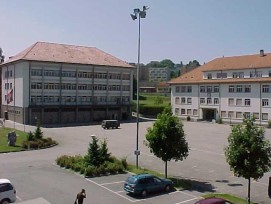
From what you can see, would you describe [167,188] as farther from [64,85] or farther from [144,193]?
[64,85]

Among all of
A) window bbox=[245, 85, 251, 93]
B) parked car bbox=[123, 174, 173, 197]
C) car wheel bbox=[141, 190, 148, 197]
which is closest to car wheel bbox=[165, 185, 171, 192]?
parked car bbox=[123, 174, 173, 197]

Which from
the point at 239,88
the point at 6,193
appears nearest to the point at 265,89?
the point at 239,88

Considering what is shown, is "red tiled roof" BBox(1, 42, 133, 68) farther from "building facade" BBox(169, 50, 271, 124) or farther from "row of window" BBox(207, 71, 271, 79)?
"row of window" BBox(207, 71, 271, 79)

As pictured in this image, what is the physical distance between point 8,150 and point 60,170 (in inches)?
422

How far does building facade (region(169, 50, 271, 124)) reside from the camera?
6475 cm

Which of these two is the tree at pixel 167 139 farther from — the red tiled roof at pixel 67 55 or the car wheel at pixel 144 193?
the red tiled roof at pixel 67 55

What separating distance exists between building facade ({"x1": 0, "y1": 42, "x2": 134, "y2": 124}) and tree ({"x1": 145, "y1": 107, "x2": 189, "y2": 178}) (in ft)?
138

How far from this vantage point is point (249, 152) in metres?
19.2

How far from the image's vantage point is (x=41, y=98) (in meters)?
64.9

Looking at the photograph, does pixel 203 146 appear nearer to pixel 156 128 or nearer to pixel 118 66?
pixel 156 128

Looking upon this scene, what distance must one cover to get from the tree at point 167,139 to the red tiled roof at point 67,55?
4398cm

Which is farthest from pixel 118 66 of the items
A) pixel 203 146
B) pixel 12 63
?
pixel 203 146

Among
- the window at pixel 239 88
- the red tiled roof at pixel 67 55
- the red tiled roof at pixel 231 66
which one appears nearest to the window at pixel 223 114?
the window at pixel 239 88

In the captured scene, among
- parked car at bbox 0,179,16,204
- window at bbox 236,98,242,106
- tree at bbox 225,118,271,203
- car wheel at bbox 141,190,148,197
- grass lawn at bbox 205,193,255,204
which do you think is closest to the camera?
parked car at bbox 0,179,16,204
